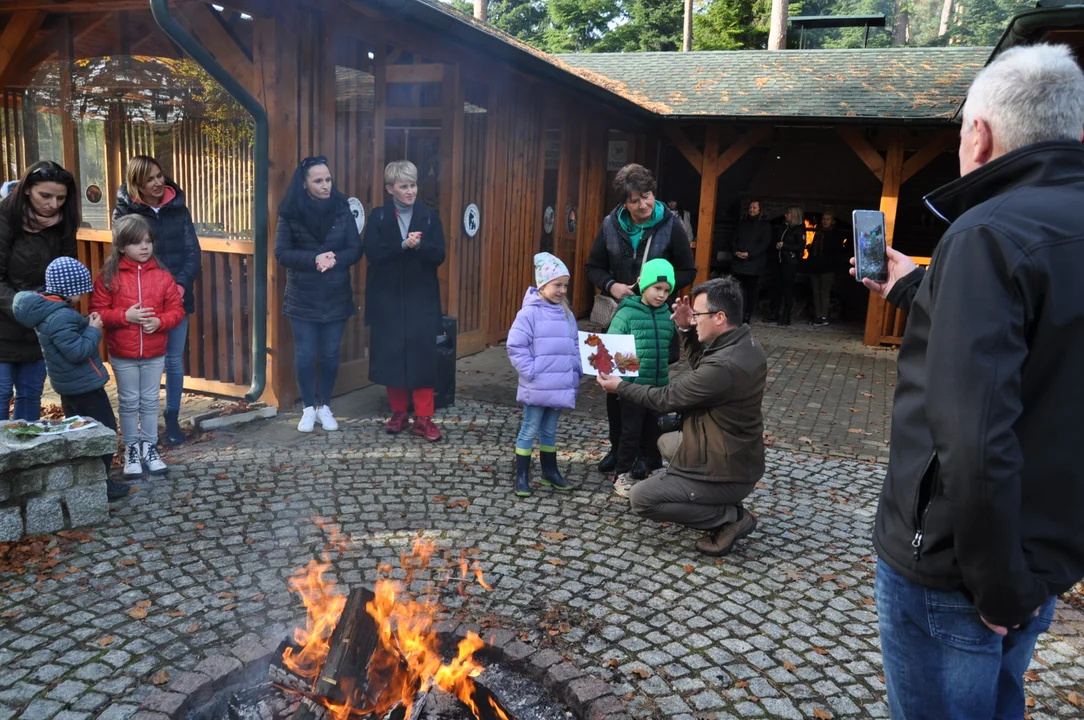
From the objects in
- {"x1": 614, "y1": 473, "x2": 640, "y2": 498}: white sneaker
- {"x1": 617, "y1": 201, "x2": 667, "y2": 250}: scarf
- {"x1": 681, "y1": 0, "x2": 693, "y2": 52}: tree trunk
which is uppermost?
{"x1": 681, "y1": 0, "x2": 693, "y2": 52}: tree trunk

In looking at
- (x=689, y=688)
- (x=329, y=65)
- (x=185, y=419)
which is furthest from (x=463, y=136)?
(x=689, y=688)

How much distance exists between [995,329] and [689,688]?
213 cm

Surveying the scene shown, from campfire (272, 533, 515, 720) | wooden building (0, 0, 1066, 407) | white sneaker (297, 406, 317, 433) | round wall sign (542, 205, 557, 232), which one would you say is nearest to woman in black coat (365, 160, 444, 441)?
white sneaker (297, 406, 317, 433)

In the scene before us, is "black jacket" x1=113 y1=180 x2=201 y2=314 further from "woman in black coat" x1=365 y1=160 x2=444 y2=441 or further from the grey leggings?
"woman in black coat" x1=365 y1=160 x2=444 y2=441

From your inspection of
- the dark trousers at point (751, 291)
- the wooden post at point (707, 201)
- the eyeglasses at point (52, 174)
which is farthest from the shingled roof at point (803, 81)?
the eyeglasses at point (52, 174)

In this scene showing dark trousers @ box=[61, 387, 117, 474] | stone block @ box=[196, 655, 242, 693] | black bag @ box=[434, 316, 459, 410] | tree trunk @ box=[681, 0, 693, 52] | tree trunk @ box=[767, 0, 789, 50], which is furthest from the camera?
tree trunk @ box=[681, 0, 693, 52]

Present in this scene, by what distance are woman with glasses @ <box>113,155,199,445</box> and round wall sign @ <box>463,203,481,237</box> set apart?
11.7 feet

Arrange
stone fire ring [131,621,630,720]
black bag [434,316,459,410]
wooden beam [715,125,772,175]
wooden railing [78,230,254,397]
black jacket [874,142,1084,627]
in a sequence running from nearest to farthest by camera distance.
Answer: black jacket [874,142,1084,627], stone fire ring [131,621,630,720], wooden railing [78,230,254,397], black bag [434,316,459,410], wooden beam [715,125,772,175]

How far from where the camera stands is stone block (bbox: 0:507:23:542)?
408 centimetres

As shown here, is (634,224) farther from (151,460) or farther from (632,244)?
(151,460)

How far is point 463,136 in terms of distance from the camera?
8836mm

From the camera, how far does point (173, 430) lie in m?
5.82

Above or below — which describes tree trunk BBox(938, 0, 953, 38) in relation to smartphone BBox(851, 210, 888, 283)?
above

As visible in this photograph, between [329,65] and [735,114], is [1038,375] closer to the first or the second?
[329,65]
